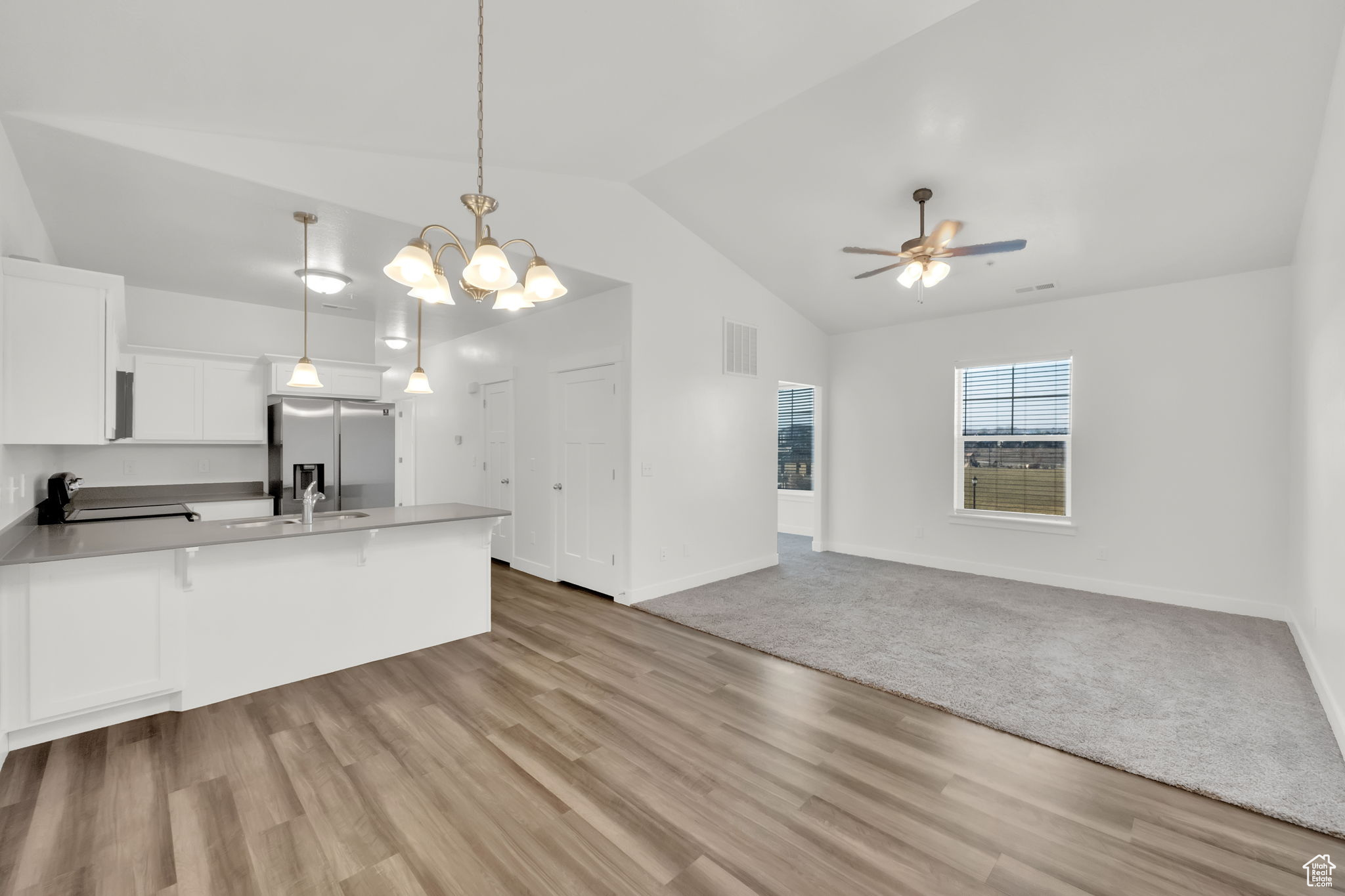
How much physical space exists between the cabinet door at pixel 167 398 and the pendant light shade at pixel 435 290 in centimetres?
429

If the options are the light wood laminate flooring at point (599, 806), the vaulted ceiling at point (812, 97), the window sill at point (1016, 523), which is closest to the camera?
the light wood laminate flooring at point (599, 806)

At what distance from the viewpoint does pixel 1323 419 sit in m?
3.06

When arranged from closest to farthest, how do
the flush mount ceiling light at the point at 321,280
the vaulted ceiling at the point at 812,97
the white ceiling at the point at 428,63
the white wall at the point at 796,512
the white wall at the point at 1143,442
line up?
1. the white ceiling at the point at 428,63
2. the vaulted ceiling at the point at 812,97
3. the flush mount ceiling light at the point at 321,280
4. the white wall at the point at 1143,442
5. the white wall at the point at 796,512

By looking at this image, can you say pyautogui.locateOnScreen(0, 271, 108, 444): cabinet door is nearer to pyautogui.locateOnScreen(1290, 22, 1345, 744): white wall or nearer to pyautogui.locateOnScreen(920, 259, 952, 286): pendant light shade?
pyautogui.locateOnScreen(920, 259, 952, 286): pendant light shade

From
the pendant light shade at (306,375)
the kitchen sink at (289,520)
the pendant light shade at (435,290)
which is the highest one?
the pendant light shade at (435,290)

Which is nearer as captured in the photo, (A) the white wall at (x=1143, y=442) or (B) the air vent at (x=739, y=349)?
(A) the white wall at (x=1143, y=442)

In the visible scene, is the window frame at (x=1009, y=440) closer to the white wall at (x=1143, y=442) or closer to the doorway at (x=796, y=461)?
the white wall at (x=1143, y=442)

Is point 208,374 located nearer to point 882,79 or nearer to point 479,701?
point 479,701

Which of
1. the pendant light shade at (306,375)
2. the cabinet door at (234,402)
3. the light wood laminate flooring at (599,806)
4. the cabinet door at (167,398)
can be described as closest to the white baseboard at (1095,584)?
the light wood laminate flooring at (599,806)

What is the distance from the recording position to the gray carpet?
8.07 ft

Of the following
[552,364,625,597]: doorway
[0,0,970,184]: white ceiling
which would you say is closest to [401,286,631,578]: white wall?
[552,364,625,597]: doorway

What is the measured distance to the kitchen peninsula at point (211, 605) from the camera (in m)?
2.50

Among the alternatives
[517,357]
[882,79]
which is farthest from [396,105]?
[517,357]

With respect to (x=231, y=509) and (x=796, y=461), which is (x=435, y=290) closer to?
(x=231, y=509)
